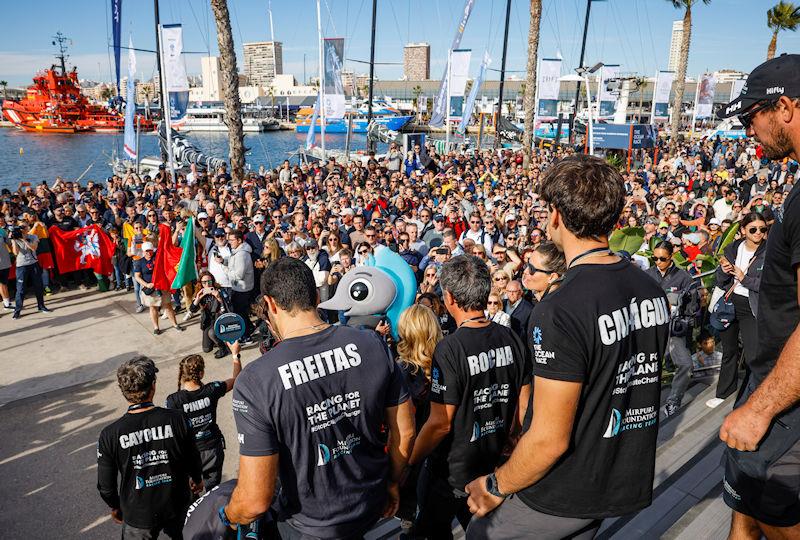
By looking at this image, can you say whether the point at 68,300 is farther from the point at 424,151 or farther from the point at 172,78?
the point at 424,151

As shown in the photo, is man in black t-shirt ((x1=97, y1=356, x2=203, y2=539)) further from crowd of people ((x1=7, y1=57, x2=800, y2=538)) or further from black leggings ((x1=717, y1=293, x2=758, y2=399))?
black leggings ((x1=717, y1=293, x2=758, y2=399))

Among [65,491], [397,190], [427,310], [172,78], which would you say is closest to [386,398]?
[427,310]

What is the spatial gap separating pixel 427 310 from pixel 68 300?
939 centimetres

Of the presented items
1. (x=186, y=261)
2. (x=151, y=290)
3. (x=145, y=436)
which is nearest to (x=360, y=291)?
(x=145, y=436)

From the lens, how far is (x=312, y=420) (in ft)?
6.92

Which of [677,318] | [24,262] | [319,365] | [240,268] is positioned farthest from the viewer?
[24,262]

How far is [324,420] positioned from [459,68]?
2191 centimetres

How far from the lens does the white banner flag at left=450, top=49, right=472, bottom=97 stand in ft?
71.1

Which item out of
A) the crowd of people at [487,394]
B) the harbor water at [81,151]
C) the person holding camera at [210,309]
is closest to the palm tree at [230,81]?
the person holding camera at [210,309]

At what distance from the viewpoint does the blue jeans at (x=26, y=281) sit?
29.7 feet

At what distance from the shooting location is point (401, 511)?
3.09 metres

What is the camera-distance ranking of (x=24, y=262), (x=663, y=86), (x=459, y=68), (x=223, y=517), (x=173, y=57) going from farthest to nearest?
(x=663, y=86), (x=459, y=68), (x=173, y=57), (x=24, y=262), (x=223, y=517)

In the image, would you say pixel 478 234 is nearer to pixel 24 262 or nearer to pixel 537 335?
pixel 537 335

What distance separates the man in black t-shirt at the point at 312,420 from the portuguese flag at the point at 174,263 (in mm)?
6951
